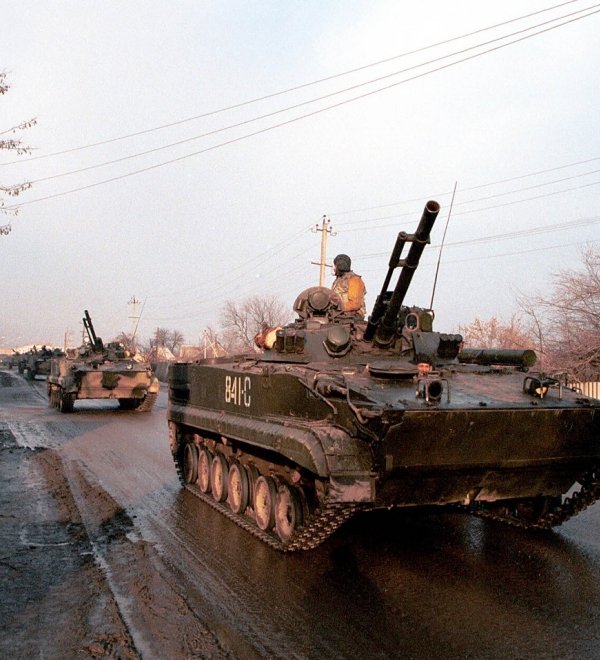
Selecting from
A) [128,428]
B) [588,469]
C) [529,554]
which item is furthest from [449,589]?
[128,428]

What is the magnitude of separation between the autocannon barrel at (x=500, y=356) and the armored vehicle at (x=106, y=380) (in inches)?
531

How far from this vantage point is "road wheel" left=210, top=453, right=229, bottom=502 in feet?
26.9

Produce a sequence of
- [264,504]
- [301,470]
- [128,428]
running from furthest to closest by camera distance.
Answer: [128,428], [264,504], [301,470]

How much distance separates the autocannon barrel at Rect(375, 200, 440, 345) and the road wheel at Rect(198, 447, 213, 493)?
3.19m

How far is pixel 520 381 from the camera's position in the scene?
22.0 feet

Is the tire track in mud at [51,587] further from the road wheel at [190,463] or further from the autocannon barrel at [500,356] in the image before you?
the autocannon barrel at [500,356]

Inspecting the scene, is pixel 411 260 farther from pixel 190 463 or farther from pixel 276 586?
pixel 190 463

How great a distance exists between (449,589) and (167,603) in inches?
82.2

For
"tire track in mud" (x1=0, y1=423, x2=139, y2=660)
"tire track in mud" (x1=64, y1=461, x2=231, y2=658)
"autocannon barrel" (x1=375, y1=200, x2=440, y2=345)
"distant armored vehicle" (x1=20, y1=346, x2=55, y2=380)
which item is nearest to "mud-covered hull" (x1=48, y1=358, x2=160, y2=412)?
"tire track in mud" (x1=0, y1=423, x2=139, y2=660)

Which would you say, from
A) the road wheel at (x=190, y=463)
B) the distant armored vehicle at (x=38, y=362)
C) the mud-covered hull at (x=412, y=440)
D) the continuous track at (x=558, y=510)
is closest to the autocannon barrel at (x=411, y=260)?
the mud-covered hull at (x=412, y=440)

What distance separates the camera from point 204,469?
8.97m

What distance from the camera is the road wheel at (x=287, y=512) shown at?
6.22 metres

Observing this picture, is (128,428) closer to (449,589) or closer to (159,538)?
(159,538)

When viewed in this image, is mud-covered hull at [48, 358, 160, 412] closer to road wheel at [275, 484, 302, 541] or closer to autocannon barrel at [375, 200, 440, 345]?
road wheel at [275, 484, 302, 541]
